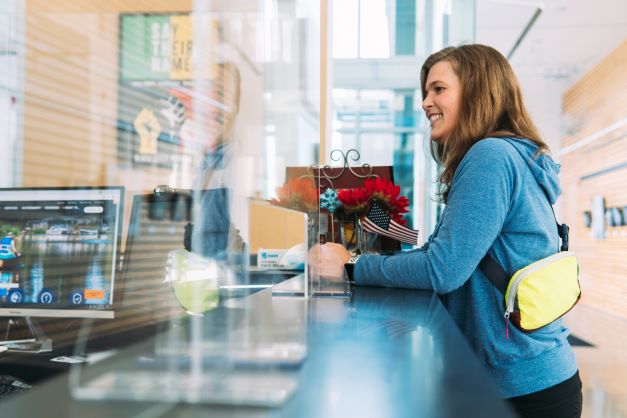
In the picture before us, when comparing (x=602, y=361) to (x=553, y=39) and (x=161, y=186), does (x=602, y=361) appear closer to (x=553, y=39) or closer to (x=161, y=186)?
(x=553, y=39)

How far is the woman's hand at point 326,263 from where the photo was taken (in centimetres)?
126

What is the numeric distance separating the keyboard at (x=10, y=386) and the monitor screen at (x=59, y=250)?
34 centimetres

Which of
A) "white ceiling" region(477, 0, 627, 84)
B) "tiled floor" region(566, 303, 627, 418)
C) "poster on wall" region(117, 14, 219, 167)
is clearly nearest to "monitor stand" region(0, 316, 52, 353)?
"poster on wall" region(117, 14, 219, 167)

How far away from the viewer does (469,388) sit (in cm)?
43

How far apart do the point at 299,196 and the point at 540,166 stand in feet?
2.11

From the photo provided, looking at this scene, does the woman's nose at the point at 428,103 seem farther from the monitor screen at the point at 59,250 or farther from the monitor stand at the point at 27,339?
the monitor stand at the point at 27,339

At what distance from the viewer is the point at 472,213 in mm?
1065

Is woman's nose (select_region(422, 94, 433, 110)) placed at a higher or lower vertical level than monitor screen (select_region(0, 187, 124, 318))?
higher

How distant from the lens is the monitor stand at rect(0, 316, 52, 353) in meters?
1.51

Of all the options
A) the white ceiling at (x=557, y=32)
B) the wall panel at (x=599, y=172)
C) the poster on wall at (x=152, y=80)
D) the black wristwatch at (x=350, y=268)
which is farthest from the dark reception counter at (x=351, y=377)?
the wall panel at (x=599, y=172)

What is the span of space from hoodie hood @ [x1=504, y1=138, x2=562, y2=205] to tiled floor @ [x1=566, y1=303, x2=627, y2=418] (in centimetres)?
240

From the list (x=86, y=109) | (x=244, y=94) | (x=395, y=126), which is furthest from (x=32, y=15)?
(x=395, y=126)

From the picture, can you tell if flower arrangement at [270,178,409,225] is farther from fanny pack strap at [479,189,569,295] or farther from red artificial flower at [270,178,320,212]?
fanny pack strap at [479,189,569,295]

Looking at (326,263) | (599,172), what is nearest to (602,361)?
(599,172)
